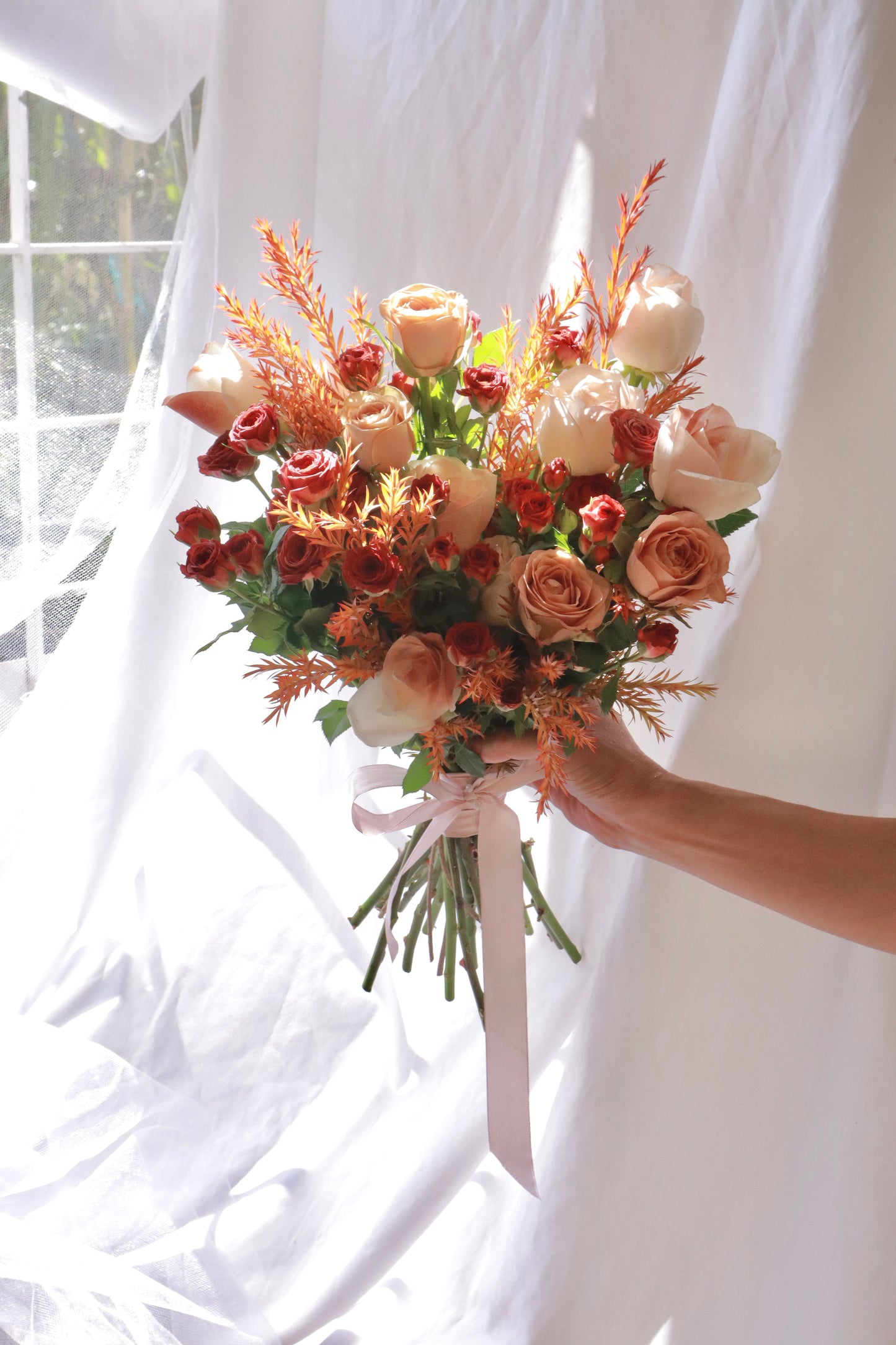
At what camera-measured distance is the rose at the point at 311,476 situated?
78cm

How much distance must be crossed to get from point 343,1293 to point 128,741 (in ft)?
2.51

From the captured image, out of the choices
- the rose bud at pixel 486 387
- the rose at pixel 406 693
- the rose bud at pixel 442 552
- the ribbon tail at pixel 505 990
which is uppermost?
the rose bud at pixel 486 387

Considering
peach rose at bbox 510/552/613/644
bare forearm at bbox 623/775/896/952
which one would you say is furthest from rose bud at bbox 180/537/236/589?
bare forearm at bbox 623/775/896/952

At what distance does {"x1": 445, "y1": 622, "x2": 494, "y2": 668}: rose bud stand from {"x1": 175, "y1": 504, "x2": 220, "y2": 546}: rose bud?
0.78ft

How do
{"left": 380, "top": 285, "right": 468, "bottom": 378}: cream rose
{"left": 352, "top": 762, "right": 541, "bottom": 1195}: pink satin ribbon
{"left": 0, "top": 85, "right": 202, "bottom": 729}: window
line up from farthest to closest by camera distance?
{"left": 0, "top": 85, "right": 202, "bottom": 729}: window
{"left": 352, "top": 762, "right": 541, "bottom": 1195}: pink satin ribbon
{"left": 380, "top": 285, "right": 468, "bottom": 378}: cream rose

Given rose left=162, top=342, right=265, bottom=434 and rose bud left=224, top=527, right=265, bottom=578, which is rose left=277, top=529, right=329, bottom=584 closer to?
rose bud left=224, top=527, right=265, bottom=578

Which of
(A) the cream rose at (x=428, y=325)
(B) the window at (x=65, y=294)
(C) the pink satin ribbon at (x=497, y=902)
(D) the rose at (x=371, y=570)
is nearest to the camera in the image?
(D) the rose at (x=371, y=570)

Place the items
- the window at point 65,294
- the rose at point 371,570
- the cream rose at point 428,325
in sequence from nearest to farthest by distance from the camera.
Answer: the rose at point 371,570 → the cream rose at point 428,325 → the window at point 65,294

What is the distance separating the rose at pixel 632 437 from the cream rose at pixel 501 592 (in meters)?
0.11

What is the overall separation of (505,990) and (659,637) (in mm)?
467

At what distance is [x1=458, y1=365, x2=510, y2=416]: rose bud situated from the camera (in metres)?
0.85

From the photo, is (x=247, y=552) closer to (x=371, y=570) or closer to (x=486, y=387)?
(x=371, y=570)

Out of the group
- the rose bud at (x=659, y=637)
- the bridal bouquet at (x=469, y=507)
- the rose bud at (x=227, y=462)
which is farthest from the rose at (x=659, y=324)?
the rose bud at (x=227, y=462)

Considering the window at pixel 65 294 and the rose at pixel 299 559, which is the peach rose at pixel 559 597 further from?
the window at pixel 65 294
